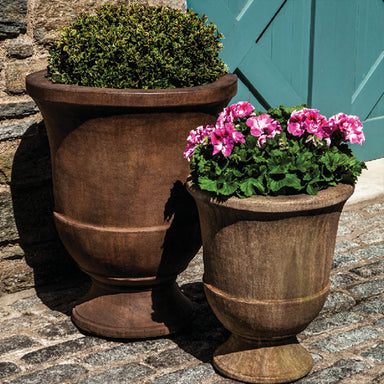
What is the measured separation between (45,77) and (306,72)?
2.59m

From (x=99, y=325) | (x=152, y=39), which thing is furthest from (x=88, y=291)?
(x=152, y=39)

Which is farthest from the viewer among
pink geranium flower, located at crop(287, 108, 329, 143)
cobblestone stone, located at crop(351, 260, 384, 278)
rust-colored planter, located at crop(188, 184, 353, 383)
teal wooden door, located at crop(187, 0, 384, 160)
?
teal wooden door, located at crop(187, 0, 384, 160)

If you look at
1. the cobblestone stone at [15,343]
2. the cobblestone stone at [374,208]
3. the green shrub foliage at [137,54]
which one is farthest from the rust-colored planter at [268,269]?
the cobblestone stone at [374,208]

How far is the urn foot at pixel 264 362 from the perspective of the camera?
3.34 metres

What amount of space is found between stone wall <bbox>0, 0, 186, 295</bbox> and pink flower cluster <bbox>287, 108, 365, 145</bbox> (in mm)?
1562

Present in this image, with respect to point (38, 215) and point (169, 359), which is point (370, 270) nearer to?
point (169, 359)

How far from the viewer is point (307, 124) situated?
3193 millimetres

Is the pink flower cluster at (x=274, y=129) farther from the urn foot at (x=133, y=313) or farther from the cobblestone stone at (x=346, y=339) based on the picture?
the cobblestone stone at (x=346, y=339)

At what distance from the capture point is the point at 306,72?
227 inches

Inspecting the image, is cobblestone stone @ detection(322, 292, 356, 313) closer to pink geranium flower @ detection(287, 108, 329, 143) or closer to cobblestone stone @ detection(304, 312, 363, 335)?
cobblestone stone @ detection(304, 312, 363, 335)

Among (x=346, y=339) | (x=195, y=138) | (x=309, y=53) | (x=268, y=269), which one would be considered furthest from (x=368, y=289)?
(x=309, y=53)

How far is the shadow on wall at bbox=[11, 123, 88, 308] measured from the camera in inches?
165

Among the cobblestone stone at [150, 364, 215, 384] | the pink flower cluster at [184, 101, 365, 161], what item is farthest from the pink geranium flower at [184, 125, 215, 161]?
the cobblestone stone at [150, 364, 215, 384]

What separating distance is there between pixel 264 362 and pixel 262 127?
1.00 meters
